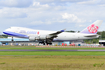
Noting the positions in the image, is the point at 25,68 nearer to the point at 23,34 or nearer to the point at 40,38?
the point at 40,38

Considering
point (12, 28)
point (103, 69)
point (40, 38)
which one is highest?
point (12, 28)

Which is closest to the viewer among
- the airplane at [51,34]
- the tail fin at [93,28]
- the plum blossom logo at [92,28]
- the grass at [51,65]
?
the grass at [51,65]

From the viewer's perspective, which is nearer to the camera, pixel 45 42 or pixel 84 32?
pixel 45 42

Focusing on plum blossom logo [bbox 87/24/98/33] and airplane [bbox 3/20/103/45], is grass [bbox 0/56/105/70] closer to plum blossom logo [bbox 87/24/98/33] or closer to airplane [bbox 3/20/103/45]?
airplane [bbox 3/20/103/45]

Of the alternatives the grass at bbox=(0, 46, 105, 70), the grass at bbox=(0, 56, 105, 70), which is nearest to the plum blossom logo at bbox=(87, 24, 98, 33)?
the grass at bbox=(0, 46, 105, 70)

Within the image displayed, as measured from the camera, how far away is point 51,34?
3076 inches

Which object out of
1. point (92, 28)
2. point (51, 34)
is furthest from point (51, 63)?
point (92, 28)

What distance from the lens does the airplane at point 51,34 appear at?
75.9 metres

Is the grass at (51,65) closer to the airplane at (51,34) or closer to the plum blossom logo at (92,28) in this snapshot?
the airplane at (51,34)

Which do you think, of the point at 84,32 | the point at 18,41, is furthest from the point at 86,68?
the point at 18,41

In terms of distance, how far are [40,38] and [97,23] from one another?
32.6 meters

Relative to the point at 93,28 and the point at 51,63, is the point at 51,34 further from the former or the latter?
the point at 51,63

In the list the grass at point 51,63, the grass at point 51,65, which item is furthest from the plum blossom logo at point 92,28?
the grass at point 51,65

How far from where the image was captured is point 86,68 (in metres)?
20.8
